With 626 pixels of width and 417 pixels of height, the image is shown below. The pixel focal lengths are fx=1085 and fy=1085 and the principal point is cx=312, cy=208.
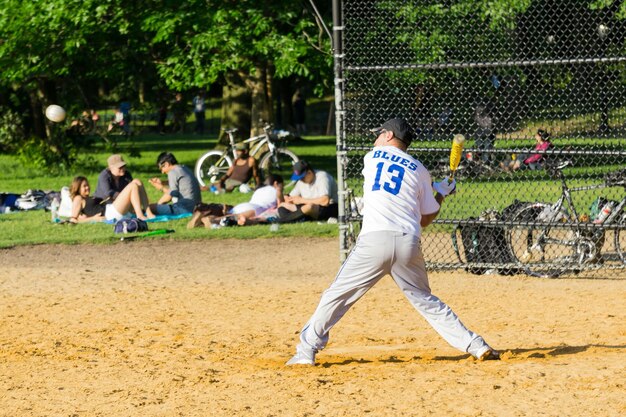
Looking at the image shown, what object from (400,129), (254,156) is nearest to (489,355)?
(400,129)

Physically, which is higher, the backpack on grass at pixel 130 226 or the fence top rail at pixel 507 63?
the fence top rail at pixel 507 63

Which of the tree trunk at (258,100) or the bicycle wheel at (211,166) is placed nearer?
the bicycle wheel at (211,166)

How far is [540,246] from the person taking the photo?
11695 millimetres

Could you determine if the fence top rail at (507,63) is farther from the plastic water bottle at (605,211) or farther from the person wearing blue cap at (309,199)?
the person wearing blue cap at (309,199)

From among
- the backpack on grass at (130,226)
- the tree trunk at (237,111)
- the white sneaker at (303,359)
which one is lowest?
the backpack on grass at (130,226)

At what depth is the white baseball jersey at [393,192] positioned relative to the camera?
23.7 ft

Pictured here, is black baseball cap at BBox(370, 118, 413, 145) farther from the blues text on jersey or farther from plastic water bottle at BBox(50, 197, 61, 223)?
plastic water bottle at BBox(50, 197, 61, 223)

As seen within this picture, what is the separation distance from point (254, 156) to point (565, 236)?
11788 mm

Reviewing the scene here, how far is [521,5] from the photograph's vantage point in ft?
52.7

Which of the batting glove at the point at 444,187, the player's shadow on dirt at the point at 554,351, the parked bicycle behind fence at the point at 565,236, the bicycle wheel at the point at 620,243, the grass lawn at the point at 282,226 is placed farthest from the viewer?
the grass lawn at the point at 282,226

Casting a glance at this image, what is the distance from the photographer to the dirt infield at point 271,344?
652 centimetres

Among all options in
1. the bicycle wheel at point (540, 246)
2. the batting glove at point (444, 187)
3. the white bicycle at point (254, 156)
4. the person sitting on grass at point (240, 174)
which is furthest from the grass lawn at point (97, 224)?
the batting glove at point (444, 187)

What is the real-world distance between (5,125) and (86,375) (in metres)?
21.7

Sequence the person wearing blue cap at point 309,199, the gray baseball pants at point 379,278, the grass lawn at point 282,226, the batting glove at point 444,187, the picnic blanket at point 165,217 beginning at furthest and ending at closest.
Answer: the picnic blanket at point 165,217
the person wearing blue cap at point 309,199
the grass lawn at point 282,226
the batting glove at point 444,187
the gray baseball pants at point 379,278
